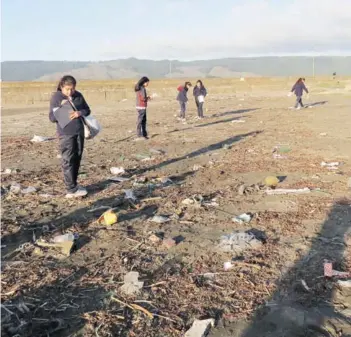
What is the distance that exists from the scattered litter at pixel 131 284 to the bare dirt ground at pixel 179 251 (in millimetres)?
54

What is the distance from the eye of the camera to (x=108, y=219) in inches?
219

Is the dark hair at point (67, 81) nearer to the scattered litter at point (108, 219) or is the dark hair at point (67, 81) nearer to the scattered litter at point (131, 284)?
the scattered litter at point (108, 219)

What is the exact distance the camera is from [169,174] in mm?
8477

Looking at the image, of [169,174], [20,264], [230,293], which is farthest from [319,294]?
[169,174]

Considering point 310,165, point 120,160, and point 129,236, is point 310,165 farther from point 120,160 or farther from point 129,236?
point 129,236

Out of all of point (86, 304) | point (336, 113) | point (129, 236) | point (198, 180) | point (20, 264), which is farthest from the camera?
point (336, 113)

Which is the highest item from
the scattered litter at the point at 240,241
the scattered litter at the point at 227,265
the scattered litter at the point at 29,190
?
the scattered litter at the point at 29,190

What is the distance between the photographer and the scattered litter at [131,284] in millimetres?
3901

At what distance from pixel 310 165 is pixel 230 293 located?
18.5 feet

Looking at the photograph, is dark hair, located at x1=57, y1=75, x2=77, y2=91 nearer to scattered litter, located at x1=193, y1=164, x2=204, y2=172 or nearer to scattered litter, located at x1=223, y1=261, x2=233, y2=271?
scattered litter, located at x1=193, y1=164, x2=204, y2=172

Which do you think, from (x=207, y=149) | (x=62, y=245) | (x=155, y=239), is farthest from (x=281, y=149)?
(x=62, y=245)

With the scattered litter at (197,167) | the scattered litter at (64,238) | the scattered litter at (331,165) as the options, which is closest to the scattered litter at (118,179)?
the scattered litter at (197,167)

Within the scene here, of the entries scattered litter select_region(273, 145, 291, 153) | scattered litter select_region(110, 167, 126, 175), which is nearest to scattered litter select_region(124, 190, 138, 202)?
scattered litter select_region(110, 167, 126, 175)

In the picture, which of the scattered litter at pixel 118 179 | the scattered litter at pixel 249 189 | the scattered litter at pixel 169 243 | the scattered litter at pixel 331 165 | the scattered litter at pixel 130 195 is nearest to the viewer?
the scattered litter at pixel 169 243
